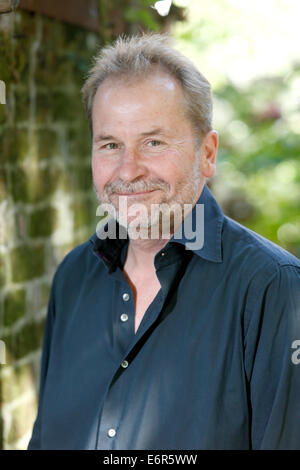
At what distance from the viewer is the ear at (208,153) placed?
1861mm

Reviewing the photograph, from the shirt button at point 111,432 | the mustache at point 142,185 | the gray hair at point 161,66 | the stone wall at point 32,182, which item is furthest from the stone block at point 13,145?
the shirt button at point 111,432

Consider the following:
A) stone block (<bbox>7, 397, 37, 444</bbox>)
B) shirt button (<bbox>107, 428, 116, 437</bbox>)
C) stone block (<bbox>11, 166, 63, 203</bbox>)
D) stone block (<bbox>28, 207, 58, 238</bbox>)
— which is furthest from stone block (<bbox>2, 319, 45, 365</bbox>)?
Result: shirt button (<bbox>107, 428, 116, 437</bbox>)

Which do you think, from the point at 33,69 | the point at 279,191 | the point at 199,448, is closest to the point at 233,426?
the point at 199,448

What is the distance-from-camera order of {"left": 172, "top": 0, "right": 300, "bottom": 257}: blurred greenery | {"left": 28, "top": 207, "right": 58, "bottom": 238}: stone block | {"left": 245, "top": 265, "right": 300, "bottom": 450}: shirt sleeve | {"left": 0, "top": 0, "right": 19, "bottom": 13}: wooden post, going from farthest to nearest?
1. {"left": 172, "top": 0, "right": 300, "bottom": 257}: blurred greenery
2. {"left": 28, "top": 207, "right": 58, "bottom": 238}: stone block
3. {"left": 0, "top": 0, "right": 19, "bottom": 13}: wooden post
4. {"left": 245, "top": 265, "right": 300, "bottom": 450}: shirt sleeve

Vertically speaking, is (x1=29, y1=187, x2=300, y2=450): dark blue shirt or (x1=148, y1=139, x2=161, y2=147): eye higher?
(x1=148, y1=139, x2=161, y2=147): eye

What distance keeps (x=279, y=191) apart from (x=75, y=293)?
610 cm

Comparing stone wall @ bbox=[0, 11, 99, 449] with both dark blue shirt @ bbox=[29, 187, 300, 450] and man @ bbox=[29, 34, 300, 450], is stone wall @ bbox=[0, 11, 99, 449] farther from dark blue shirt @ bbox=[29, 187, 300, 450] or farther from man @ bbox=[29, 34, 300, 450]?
dark blue shirt @ bbox=[29, 187, 300, 450]

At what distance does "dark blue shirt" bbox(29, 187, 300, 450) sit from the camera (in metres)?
1.55

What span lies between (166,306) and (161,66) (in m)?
0.69

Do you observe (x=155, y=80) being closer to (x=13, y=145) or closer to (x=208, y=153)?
(x=208, y=153)

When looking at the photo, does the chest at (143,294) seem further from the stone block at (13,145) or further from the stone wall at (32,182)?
the stone block at (13,145)

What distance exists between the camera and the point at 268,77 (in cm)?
984

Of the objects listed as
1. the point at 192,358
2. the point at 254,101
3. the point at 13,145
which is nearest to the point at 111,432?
the point at 192,358

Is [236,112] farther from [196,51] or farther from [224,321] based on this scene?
[224,321]
